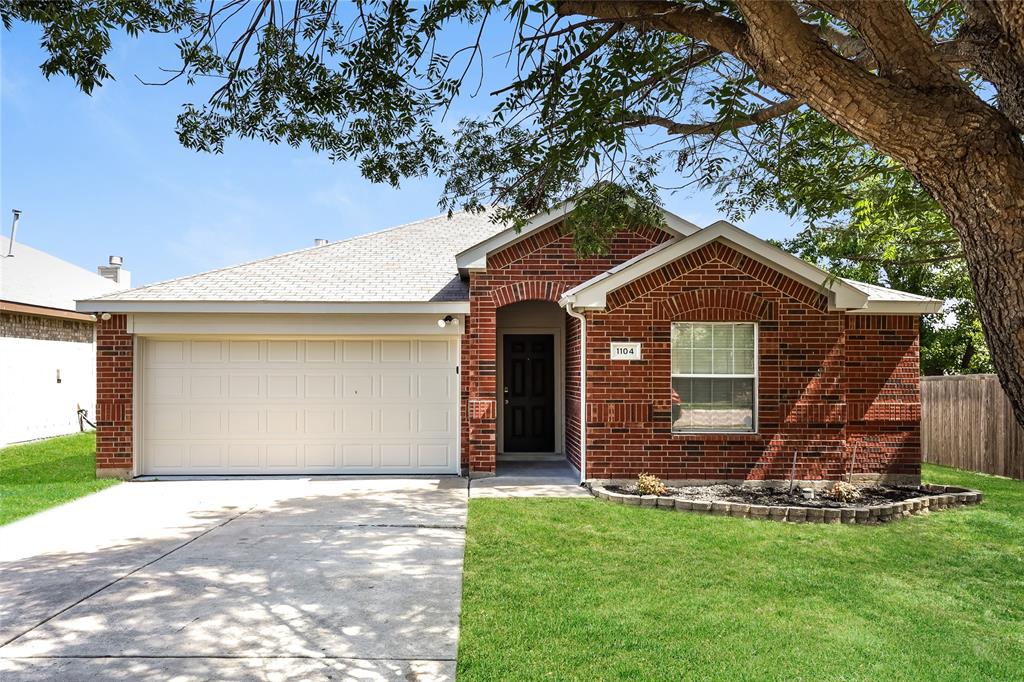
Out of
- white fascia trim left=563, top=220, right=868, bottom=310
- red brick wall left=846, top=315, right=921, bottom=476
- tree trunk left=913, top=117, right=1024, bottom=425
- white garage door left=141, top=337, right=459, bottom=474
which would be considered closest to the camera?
tree trunk left=913, top=117, right=1024, bottom=425

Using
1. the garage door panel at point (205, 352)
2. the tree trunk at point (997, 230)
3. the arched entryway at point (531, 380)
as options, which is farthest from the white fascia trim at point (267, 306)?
the tree trunk at point (997, 230)

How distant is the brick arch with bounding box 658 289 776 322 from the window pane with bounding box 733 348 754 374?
0.50 metres

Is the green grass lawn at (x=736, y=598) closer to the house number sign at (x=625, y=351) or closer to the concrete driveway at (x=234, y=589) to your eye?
the concrete driveway at (x=234, y=589)

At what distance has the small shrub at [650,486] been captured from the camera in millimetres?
9117

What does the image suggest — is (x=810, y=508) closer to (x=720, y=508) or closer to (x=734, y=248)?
(x=720, y=508)

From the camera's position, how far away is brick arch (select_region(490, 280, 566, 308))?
11.0 meters

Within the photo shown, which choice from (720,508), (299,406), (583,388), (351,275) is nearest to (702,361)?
(583,388)

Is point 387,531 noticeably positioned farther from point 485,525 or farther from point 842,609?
point 842,609

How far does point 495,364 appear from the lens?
36.8 feet

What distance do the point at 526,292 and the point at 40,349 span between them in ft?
44.6

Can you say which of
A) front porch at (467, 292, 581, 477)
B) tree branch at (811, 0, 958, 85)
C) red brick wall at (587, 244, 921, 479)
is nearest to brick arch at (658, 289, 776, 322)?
red brick wall at (587, 244, 921, 479)

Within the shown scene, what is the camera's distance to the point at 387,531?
24.4 feet

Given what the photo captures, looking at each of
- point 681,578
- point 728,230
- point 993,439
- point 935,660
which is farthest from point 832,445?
point 935,660

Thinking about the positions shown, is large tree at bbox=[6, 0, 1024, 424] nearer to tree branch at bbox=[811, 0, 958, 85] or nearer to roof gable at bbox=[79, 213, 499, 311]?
tree branch at bbox=[811, 0, 958, 85]
